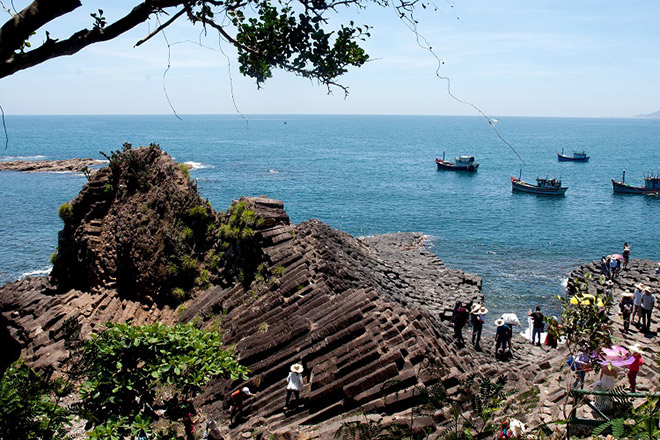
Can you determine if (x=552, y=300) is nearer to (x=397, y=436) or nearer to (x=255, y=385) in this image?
(x=255, y=385)

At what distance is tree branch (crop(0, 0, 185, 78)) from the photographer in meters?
6.88

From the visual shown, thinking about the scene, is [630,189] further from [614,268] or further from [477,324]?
[477,324]

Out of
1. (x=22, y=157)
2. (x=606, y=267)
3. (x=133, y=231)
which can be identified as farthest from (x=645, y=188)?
(x=22, y=157)

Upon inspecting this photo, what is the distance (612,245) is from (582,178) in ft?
200

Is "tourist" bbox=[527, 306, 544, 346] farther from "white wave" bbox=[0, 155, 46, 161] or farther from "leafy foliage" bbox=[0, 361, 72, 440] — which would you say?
"white wave" bbox=[0, 155, 46, 161]

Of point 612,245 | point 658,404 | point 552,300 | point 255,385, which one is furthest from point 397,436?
point 612,245

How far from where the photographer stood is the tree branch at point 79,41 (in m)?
6.88

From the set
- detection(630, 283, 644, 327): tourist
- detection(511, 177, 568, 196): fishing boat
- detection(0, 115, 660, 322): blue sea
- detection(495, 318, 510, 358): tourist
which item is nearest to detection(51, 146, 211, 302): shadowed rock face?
detection(0, 115, 660, 322): blue sea

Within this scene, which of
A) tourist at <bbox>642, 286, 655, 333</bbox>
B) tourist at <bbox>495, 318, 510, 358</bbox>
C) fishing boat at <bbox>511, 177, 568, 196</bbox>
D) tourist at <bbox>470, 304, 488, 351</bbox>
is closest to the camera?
tourist at <bbox>642, 286, 655, 333</bbox>

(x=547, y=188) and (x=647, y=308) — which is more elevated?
(x=547, y=188)

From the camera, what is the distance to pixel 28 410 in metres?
11.5

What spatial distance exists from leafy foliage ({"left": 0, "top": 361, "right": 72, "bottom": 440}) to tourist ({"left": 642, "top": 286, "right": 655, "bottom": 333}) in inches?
1029

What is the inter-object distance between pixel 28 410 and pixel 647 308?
26.9 m

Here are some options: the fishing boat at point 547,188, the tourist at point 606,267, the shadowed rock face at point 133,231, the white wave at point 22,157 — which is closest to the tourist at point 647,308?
the tourist at point 606,267
